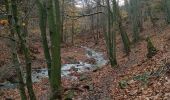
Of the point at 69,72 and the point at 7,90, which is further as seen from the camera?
the point at 69,72

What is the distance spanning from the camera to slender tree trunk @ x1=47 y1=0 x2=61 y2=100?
10352 millimetres

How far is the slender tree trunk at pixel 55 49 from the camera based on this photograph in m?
10.4

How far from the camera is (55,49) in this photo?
10.5m

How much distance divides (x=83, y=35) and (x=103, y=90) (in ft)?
156

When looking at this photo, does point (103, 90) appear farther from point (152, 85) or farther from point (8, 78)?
point (8, 78)

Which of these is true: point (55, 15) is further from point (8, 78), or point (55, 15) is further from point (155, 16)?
point (155, 16)

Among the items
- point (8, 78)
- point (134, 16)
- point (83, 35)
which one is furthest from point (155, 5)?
point (8, 78)

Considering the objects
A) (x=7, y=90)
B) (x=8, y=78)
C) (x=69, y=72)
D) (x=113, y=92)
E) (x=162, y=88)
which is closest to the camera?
(x=162, y=88)

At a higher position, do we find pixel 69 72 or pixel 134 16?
pixel 134 16

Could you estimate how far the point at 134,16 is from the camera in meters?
29.5

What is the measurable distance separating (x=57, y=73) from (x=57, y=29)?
4.98 feet

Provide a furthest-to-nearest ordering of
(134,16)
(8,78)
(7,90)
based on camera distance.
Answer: (134,16), (8,78), (7,90)

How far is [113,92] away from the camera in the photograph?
11391 millimetres

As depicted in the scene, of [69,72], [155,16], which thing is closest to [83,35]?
[155,16]
